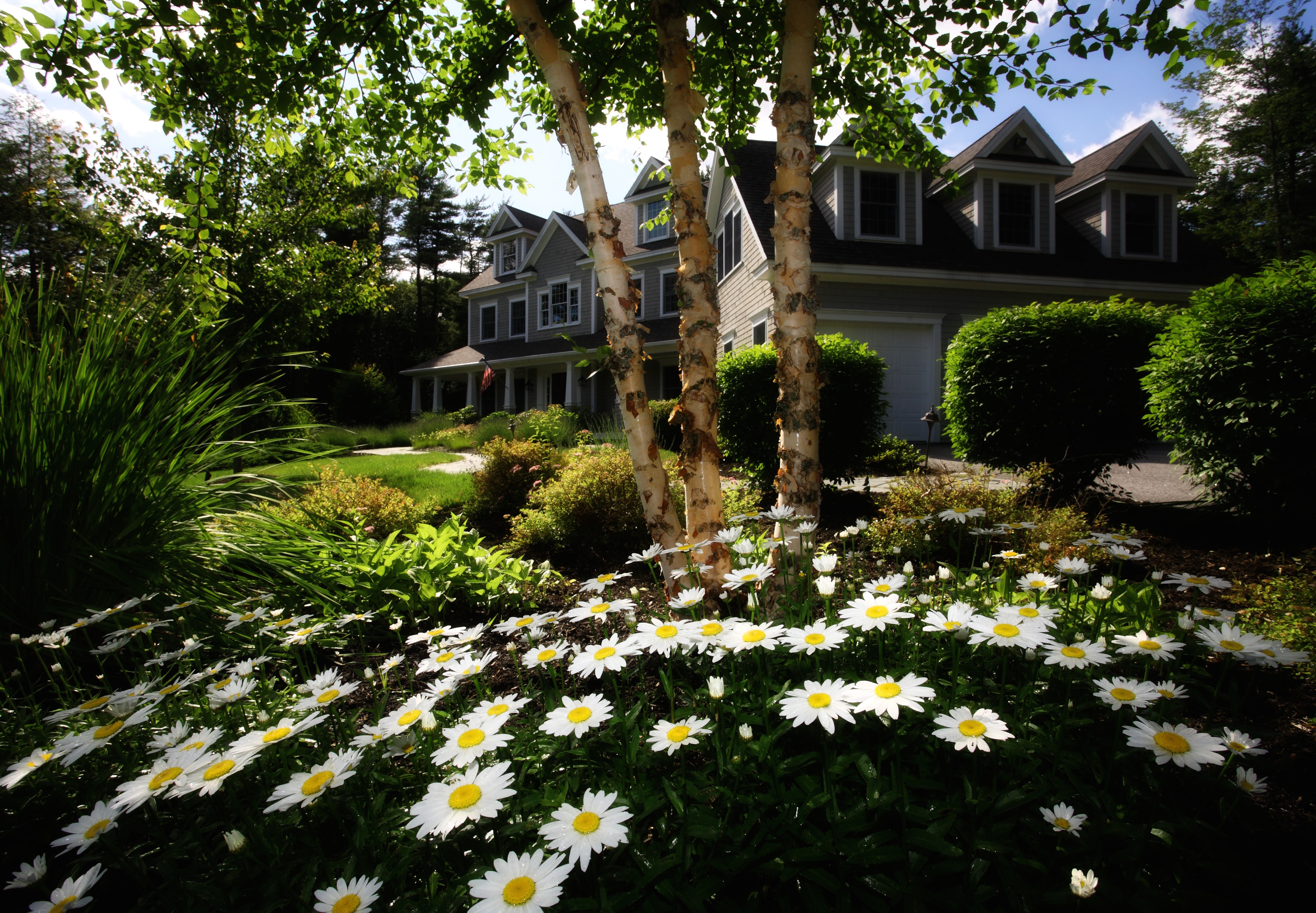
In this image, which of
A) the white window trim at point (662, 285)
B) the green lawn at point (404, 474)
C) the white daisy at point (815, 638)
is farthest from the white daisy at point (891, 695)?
the white window trim at point (662, 285)

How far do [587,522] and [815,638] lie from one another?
359cm

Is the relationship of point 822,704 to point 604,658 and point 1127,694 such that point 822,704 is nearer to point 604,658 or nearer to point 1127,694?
point 604,658

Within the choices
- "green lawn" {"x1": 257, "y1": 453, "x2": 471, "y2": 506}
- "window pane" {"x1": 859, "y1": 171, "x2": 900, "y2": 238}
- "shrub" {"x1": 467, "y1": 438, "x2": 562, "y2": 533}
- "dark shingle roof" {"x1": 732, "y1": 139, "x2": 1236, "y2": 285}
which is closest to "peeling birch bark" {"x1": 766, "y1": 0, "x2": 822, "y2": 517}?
"green lawn" {"x1": 257, "y1": 453, "x2": 471, "y2": 506}

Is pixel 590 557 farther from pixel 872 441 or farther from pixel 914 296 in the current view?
pixel 914 296

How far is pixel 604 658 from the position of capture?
4.74 ft

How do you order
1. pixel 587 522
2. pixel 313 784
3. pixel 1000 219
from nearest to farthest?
1. pixel 313 784
2. pixel 587 522
3. pixel 1000 219

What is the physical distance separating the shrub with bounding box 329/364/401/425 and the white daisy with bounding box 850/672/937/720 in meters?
23.9

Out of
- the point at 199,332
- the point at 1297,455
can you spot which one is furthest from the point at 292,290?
the point at 1297,455

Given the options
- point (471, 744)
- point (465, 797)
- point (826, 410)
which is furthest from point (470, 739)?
point (826, 410)

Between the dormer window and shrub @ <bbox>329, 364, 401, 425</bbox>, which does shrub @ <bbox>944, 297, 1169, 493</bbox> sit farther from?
shrub @ <bbox>329, 364, 401, 425</bbox>

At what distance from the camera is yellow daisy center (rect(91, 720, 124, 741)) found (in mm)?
1318

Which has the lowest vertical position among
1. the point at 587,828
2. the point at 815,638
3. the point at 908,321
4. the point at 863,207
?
the point at 587,828

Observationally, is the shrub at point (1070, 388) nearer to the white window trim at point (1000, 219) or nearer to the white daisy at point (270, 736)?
the white daisy at point (270, 736)

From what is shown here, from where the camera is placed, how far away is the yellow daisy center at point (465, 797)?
1.06 metres
